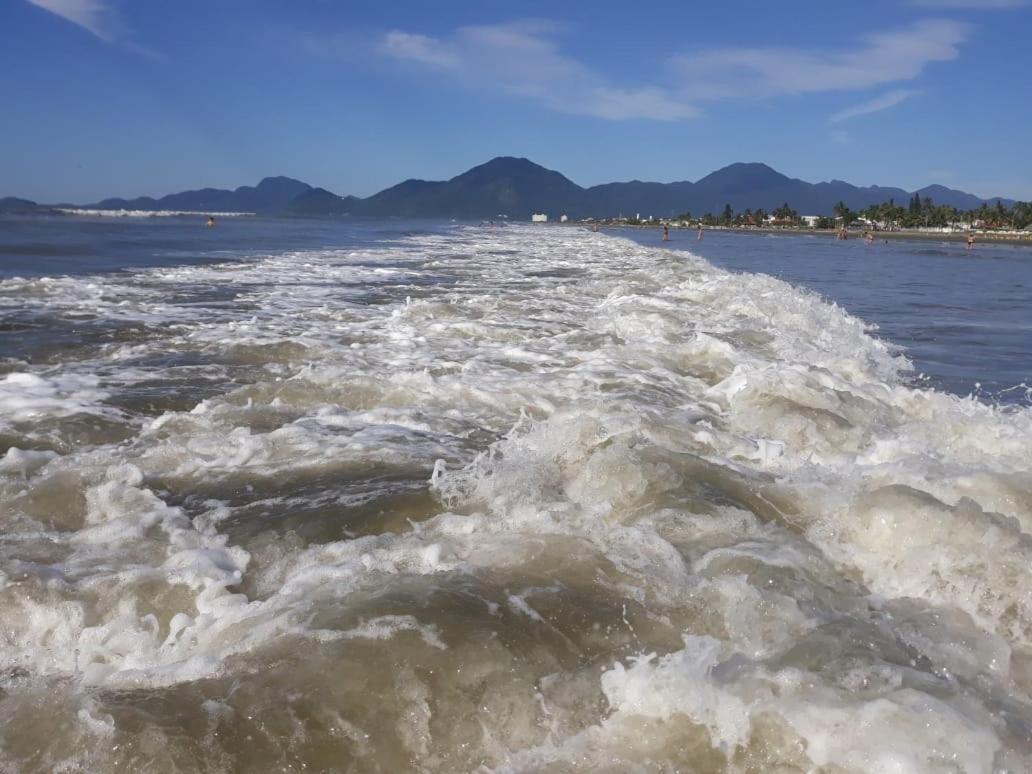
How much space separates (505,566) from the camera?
3.57m

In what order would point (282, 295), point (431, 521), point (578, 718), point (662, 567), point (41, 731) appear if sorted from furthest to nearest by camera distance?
point (282, 295) < point (431, 521) < point (662, 567) < point (578, 718) < point (41, 731)

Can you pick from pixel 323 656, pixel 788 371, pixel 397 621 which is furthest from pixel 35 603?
pixel 788 371

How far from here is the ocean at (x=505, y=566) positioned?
244cm

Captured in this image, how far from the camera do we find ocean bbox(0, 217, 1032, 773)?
2.44 m

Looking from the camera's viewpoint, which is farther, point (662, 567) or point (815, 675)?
point (662, 567)

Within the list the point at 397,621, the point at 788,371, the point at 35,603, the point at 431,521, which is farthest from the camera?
the point at 788,371

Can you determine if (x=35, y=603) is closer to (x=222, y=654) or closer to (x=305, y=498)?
(x=222, y=654)

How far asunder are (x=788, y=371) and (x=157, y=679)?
6.70 meters

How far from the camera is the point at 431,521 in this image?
4.14 metres

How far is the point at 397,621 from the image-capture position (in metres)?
2.96

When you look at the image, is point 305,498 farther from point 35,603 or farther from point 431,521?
point 35,603

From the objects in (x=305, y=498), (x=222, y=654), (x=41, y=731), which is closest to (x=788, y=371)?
(x=305, y=498)

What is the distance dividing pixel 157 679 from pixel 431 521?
1733 millimetres

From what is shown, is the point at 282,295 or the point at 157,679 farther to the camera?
the point at 282,295
